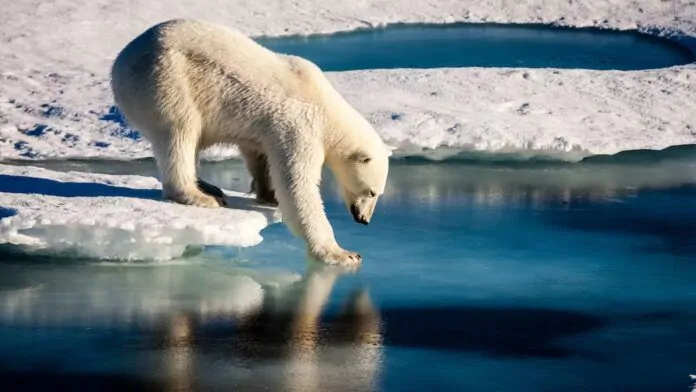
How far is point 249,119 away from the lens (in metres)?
7.04

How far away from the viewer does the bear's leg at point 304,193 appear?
22.5ft

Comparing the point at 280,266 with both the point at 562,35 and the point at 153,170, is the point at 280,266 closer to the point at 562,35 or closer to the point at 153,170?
the point at 153,170

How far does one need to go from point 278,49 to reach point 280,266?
31.4 feet

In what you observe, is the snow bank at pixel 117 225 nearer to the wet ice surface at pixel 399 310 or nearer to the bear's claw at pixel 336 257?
the wet ice surface at pixel 399 310

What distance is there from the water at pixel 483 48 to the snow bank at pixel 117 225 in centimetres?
756

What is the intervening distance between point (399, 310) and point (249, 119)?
60.2 inches

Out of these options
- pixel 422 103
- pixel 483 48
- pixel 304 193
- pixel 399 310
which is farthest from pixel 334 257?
pixel 483 48

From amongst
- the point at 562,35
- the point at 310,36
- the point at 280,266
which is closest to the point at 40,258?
the point at 280,266

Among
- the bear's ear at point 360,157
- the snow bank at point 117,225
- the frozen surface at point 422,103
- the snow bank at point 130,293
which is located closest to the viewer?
the snow bank at point 130,293

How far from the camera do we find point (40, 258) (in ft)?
22.4

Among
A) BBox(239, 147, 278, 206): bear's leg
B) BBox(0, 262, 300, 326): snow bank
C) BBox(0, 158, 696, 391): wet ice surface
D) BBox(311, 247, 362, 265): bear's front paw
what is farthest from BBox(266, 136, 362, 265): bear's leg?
BBox(239, 147, 278, 206): bear's leg

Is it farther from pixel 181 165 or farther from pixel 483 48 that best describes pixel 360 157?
pixel 483 48

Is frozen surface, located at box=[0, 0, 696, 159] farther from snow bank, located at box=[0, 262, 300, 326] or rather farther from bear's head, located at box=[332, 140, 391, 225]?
snow bank, located at box=[0, 262, 300, 326]

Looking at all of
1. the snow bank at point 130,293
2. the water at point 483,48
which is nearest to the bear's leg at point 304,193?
the snow bank at point 130,293
